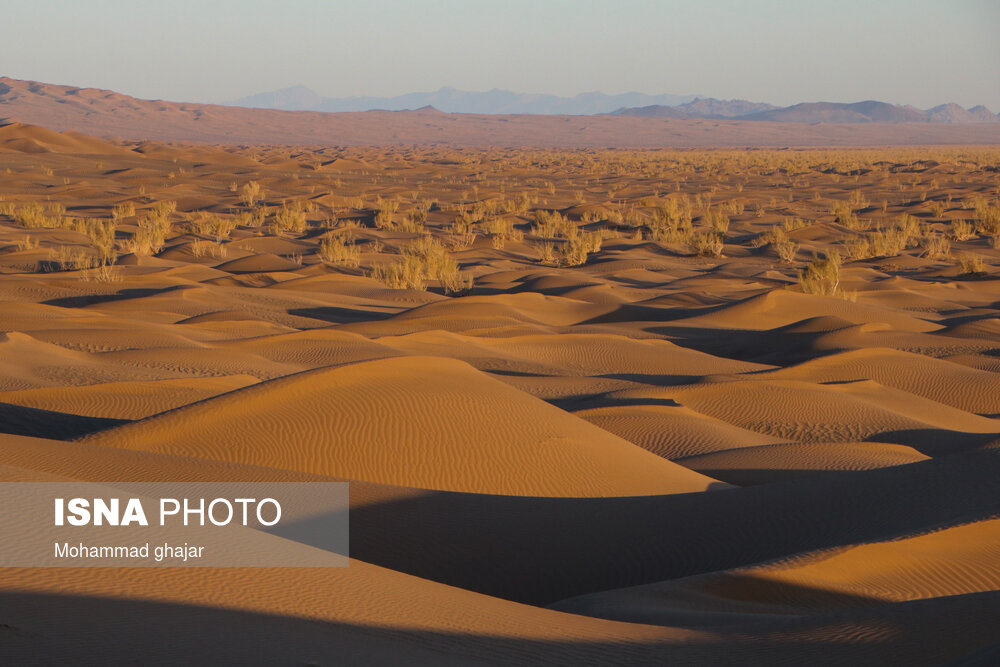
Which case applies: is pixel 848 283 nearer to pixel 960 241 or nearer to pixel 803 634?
pixel 960 241

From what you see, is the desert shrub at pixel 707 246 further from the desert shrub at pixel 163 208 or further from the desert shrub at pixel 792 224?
the desert shrub at pixel 163 208

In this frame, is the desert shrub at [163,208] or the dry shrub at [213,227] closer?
the dry shrub at [213,227]

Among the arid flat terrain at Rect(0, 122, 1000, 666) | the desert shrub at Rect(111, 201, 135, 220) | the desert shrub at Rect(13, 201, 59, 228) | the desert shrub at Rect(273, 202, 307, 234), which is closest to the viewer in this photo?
the arid flat terrain at Rect(0, 122, 1000, 666)

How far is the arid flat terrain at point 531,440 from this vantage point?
337cm

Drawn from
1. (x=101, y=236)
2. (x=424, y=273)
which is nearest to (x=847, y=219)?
(x=424, y=273)

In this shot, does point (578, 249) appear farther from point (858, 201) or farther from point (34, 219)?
point (858, 201)

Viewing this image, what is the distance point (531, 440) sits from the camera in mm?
7219

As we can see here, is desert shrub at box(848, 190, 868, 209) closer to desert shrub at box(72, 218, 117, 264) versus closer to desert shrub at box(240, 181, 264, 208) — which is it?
desert shrub at box(240, 181, 264, 208)

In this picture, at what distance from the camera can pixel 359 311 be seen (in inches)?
630

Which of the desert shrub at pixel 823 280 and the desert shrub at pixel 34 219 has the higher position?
the desert shrub at pixel 34 219

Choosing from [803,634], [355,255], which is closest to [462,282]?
[355,255]

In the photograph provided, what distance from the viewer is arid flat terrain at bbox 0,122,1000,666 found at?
337cm

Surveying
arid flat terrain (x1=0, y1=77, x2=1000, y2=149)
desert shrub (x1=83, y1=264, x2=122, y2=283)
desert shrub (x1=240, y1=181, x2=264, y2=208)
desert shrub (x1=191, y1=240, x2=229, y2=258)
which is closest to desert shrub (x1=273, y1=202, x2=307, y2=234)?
desert shrub (x1=240, y1=181, x2=264, y2=208)

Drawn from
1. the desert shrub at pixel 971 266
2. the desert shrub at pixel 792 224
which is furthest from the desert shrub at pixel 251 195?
the desert shrub at pixel 971 266
